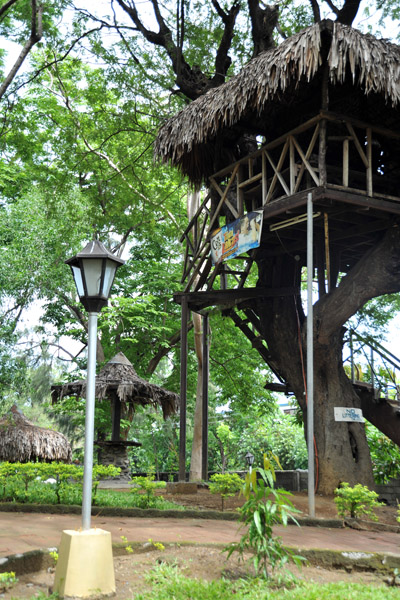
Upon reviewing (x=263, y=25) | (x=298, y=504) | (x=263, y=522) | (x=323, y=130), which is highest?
(x=263, y=25)

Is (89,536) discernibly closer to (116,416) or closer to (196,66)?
(116,416)

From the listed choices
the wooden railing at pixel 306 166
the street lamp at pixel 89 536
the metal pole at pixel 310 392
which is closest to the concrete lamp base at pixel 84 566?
the street lamp at pixel 89 536

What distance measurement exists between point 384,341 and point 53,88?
1149cm

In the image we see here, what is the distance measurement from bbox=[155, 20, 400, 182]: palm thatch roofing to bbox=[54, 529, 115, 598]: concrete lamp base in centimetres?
619

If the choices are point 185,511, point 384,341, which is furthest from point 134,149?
point 185,511

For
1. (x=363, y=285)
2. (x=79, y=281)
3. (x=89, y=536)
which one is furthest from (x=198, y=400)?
(x=89, y=536)

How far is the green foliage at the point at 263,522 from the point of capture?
390cm

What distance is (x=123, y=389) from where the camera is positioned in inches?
442

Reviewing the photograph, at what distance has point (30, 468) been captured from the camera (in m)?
6.94

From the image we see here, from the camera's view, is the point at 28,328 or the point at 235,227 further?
the point at 28,328

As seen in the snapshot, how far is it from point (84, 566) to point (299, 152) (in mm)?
6348

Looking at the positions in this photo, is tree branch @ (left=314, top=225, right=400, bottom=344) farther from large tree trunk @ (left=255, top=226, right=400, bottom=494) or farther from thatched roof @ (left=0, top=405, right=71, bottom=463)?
thatched roof @ (left=0, top=405, right=71, bottom=463)

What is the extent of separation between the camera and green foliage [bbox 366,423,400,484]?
11.9 metres

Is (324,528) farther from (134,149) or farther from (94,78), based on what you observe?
(94,78)
